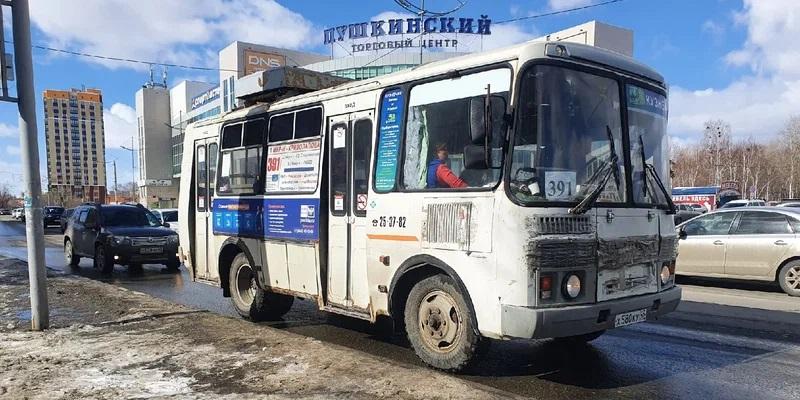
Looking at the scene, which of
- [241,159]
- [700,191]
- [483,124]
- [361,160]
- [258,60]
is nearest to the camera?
[483,124]

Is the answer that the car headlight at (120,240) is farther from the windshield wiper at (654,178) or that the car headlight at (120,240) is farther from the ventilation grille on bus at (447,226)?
the windshield wiper at (654,178)

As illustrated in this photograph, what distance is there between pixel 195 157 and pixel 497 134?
6.18m

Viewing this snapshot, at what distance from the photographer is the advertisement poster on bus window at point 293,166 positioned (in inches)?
273

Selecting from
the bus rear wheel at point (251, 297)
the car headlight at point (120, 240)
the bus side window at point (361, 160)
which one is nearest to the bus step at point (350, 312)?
the bus side window at point (361, 160)

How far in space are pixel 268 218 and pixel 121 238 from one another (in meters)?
9.15

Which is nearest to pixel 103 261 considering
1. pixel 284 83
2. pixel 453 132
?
pixel 284 83

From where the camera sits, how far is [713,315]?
844cm

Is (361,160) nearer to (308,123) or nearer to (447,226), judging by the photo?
(308,123)

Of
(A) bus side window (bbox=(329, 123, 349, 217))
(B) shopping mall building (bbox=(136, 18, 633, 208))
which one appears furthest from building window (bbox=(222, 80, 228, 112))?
(A) bus side window (bbox=(329, 123, 349, 217))

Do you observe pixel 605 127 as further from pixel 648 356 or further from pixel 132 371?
pixel 132 371

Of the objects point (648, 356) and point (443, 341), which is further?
point (648, 356)

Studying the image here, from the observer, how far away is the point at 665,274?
5.71 m

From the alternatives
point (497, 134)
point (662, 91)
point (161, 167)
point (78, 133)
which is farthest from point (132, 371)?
point (161, 167)

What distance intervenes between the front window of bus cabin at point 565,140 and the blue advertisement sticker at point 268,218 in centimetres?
290
